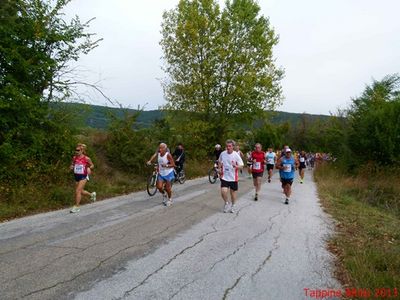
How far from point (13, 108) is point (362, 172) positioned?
63.9ft

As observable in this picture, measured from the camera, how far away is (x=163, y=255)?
6.45 meters

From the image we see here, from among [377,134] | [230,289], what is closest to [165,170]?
[230,289]

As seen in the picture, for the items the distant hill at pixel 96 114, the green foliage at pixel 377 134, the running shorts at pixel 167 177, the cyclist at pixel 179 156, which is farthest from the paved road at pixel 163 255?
the green foliage at pixel 377 134

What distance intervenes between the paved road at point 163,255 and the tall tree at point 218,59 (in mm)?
21612

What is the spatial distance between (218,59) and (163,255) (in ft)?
87.4

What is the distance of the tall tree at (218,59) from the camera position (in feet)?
102

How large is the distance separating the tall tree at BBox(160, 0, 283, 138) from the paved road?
2161 cm

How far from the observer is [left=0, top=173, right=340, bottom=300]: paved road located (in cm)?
497

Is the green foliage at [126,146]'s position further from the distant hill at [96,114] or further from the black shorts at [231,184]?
the black shorts at [231,184]

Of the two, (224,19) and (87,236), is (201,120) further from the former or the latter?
(87,236)

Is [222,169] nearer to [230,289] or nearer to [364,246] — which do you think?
[364,246]

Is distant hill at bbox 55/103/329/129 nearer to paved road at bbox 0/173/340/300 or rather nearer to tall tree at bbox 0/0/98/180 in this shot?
tall tree at bbox 0/0/98/180

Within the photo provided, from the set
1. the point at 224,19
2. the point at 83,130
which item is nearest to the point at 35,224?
the point at 83,130

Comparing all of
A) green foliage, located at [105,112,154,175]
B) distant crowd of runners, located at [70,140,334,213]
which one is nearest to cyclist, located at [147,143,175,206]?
distant crowd of runners, located at [70,140,334,213]
